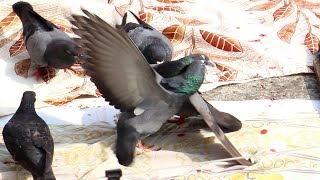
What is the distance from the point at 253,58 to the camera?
2.69 meters

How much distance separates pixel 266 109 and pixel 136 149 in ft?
1.90

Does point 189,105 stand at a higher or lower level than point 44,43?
higher

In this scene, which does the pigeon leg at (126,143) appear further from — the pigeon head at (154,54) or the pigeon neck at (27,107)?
the pigeon head at (154,54)

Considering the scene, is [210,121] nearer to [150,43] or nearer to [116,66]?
[116,66]

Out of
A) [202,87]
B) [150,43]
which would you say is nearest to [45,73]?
[150,43]

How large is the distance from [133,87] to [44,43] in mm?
774

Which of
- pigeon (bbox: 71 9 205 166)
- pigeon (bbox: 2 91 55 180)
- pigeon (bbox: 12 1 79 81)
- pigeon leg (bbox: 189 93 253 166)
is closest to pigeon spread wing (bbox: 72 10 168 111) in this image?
pigeon (bbox: 71 9 205 166)

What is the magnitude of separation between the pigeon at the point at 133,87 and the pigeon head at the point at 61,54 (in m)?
0.60

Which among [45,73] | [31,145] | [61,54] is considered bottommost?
[45,73]

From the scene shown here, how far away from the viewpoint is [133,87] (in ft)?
6.41

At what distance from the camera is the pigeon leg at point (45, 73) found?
2.62 m

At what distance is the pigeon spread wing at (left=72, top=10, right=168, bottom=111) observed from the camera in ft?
6.07

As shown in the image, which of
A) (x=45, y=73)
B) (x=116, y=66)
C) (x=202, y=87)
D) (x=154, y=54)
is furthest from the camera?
(x=45, y=73)

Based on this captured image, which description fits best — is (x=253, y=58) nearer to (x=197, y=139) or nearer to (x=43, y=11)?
(x=197, y=139)
